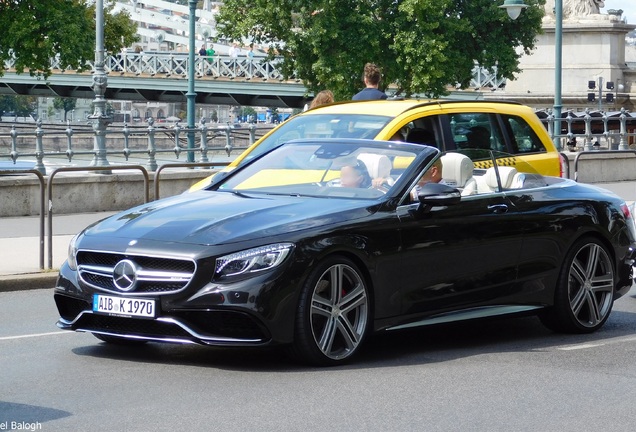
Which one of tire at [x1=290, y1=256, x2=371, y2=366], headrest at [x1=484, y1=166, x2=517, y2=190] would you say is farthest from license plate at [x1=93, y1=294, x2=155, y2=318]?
headrest at [x1=484, y1=166, x2=517, y2=190]

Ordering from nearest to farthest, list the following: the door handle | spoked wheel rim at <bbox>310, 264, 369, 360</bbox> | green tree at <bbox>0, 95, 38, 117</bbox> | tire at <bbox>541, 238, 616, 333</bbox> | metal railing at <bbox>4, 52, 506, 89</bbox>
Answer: spoked wheel rim at <bbox>310, 264, 369, 360</bbox> < the door handle < tire at <bbox>541, 238, 616, 333</bbox> < metal railing at <bbox>4, 52, 506, 89</bbox> < green tree at <bbox>0, 95, 38, 117</bbox>

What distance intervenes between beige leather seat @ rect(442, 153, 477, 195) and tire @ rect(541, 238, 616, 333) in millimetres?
968

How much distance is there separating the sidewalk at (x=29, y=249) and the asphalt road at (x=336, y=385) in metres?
3.07

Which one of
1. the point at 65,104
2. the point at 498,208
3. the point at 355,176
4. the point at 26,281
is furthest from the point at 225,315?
the point at 65,104

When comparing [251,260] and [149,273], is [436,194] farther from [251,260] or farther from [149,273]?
[149,273]

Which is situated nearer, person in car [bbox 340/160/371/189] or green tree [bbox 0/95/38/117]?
person in car [bbox 340/160/371/189]

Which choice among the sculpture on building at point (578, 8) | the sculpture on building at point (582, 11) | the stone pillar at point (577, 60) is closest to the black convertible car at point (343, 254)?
the stone pillar at point (577, 60)

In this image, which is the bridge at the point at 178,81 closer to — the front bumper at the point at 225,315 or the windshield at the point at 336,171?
the windshield at the point at 336,171

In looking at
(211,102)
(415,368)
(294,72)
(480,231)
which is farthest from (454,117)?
(211,102)

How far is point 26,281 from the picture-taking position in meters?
13.3

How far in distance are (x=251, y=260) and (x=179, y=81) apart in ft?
280

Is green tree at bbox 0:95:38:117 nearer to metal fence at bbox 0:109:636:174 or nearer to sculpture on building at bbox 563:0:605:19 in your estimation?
metal fence at bbox 0:109:636:174

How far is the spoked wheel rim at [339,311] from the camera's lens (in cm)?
845

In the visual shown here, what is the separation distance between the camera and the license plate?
323 inches
